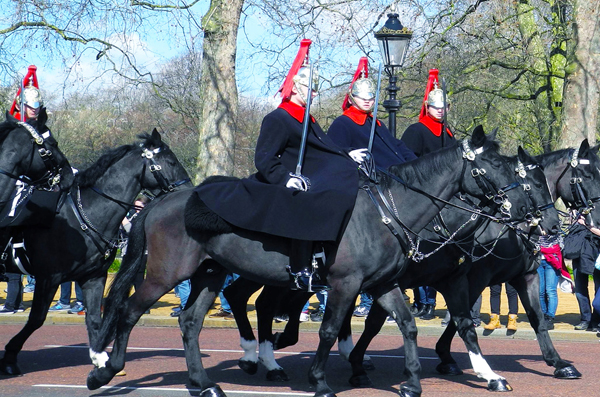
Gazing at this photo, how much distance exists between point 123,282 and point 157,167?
5.08 ft

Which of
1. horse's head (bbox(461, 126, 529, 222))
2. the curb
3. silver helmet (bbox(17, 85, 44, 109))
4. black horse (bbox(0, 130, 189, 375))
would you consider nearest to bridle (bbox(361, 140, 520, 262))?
horse's head (bbox(461, 126, 529, 222))

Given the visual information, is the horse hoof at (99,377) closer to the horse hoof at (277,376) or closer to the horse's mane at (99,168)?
the horse hoof at (277,376)

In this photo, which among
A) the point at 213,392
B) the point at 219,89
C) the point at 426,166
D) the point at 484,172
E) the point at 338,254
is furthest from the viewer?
the point at 219,89

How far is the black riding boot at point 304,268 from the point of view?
7.15 metres

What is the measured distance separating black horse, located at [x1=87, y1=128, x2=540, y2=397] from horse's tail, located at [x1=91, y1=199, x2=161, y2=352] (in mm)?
11

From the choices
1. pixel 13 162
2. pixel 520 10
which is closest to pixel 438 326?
pixel 13 162

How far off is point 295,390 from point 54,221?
2.97 m

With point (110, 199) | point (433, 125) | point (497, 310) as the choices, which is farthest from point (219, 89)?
point (110, 199)

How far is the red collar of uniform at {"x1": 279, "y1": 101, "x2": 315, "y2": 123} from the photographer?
7.54 meters

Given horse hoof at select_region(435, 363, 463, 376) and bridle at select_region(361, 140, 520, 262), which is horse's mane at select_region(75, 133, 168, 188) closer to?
bridle at select_region(361, 140, 520, 262)

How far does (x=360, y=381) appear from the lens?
820 cm

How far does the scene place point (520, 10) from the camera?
62.9 ft

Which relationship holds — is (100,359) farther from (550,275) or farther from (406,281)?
(550,275)

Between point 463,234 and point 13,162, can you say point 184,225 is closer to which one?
point 13,162
